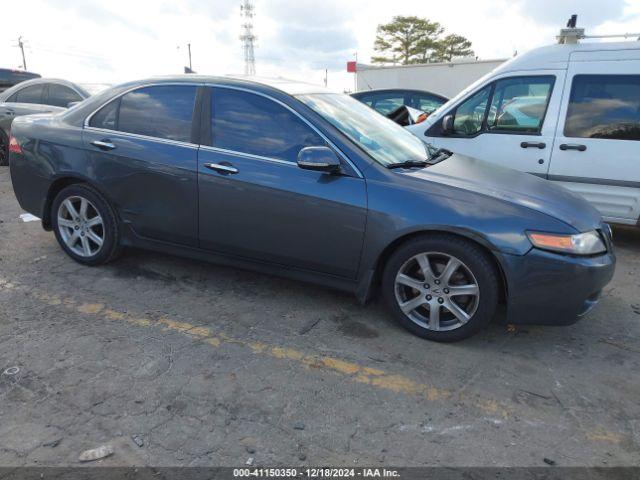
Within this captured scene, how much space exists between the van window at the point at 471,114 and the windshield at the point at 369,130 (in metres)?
1.78

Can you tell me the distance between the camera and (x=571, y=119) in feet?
16.7

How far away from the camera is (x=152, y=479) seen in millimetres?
2014

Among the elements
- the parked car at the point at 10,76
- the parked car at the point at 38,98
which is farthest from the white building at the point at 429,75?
the parked car at the point at 38,98

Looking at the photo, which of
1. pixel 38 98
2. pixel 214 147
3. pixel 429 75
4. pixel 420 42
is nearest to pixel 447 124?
pixel 214 147

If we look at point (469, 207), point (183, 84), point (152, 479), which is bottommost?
point (152, 479)

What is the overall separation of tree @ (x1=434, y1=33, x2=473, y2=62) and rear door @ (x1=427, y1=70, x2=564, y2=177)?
158 feet

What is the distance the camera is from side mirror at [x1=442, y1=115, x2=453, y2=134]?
5574 mm

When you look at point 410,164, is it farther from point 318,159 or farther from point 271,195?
point 271,195

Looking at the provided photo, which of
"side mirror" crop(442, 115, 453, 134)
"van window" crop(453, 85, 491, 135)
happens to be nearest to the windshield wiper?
"side mirror" crop(442, 115, 453, 134)

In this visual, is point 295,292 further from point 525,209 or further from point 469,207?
point 525,209

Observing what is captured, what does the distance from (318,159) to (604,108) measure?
361 centimetres

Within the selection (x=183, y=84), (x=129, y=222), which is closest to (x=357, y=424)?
(x=129, y=222)

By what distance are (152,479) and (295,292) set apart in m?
1.99

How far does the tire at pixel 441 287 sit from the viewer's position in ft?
9.80
